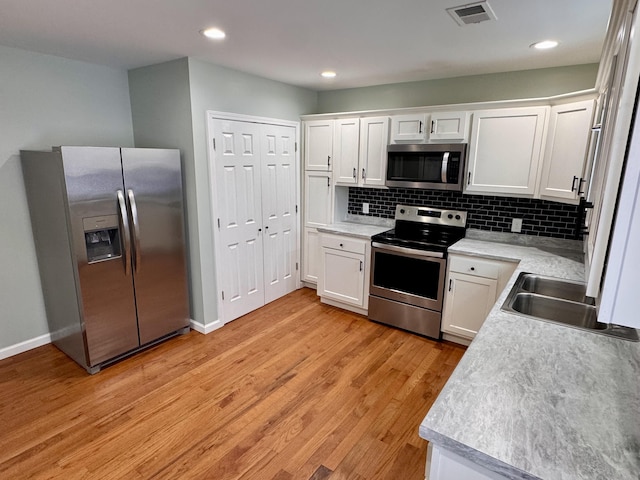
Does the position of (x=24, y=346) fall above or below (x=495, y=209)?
below

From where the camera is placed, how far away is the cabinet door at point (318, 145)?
156 inches

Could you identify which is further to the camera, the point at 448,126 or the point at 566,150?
the point at 448,126

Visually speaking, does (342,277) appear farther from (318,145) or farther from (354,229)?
(318,145)

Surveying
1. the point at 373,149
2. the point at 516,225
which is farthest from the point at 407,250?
the point at 373,149

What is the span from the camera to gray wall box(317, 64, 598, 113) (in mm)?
2939

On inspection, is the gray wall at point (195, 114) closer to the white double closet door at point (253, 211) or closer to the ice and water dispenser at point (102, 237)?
the white double closet door at point (253, 211)

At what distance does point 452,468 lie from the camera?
1.03 metres

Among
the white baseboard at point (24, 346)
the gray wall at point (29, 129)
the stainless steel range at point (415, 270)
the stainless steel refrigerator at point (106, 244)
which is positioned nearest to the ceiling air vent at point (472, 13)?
the stainless steel range at point (415, 270)

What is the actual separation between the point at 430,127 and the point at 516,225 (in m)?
1.20

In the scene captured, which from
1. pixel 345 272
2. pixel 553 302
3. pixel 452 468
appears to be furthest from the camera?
pixel 345 272

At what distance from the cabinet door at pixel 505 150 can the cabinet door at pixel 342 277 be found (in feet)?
4.29

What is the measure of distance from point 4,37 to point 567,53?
4.00 meters

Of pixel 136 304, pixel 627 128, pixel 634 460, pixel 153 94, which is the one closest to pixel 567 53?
pixel 627 128

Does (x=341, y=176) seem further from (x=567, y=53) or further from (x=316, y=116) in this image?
(x=567, y=53)
